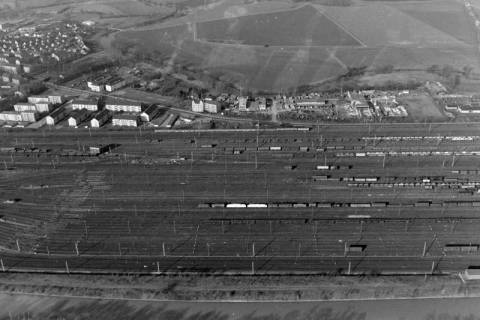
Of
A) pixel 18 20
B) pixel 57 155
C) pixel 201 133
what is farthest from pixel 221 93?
pixel 18 20

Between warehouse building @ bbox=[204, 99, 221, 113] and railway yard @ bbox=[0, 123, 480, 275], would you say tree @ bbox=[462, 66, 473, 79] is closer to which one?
railway yard @ bbox=[0, 123, 480, 275]

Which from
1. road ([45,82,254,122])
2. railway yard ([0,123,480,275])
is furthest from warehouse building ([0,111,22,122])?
road ([45,82,254,122])

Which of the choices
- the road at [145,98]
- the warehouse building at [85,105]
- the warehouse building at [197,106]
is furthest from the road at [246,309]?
the warehouse building at [85,105]

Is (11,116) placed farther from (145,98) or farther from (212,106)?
(212,106)

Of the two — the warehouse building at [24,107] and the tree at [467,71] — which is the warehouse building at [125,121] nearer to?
the warehouse building at [24,107]

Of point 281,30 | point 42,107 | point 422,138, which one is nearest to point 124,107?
point 42,107

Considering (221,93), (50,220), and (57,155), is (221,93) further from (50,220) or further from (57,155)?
(50,220)
